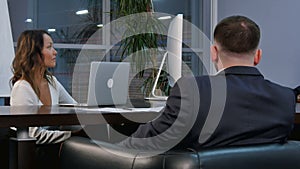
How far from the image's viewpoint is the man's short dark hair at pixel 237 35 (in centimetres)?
166

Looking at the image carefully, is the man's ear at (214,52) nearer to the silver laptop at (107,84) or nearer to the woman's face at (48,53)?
the silver laptop at (107,84)

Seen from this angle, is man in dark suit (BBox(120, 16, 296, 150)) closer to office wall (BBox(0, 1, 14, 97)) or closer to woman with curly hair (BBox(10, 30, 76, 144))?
woman with curly hair (BBox(10, 30, 76, 144))

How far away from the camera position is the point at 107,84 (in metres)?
2.79

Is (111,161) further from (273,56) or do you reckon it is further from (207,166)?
(273,56)

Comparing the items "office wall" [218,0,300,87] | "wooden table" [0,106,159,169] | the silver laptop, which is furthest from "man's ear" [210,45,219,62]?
"office wall" [218,0,300,87]

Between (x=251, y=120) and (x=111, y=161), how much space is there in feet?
1.58

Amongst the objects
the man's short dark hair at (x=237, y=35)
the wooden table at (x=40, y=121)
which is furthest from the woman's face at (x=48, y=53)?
the man's short dark hair at (x=237, y=35)

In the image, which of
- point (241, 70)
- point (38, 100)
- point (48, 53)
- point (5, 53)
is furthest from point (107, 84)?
point (5, 53)

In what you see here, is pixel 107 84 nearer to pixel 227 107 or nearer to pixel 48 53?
pixel 48 53

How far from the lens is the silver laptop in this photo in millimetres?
2729

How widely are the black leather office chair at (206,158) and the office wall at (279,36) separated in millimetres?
4806

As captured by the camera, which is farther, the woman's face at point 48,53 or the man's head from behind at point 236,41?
the woman's face at point 48,53

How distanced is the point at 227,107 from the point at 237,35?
10.7 inches

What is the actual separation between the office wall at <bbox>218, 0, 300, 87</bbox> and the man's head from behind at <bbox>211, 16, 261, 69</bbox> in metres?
4.77
